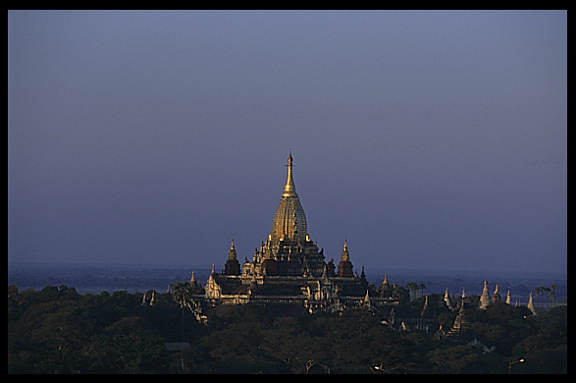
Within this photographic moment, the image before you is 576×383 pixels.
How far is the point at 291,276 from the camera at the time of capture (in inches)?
4353

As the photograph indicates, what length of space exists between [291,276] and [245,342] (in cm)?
3018

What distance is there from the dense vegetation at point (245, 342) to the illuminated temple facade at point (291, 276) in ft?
21.6

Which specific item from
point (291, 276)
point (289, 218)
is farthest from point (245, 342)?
point (289, 218)

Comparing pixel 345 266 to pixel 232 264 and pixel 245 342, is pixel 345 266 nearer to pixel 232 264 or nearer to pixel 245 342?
pixel 232 264

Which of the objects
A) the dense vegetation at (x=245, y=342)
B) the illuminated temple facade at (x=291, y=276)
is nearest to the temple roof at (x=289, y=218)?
the illuminated temple facade at (x=291, y=276)

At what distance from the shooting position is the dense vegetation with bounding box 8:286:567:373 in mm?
68438

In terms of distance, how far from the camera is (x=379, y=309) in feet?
342

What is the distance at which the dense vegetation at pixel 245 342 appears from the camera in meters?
68.4

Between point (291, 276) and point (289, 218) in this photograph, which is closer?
point (291, 276)
